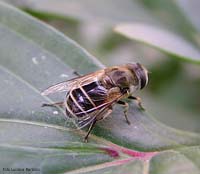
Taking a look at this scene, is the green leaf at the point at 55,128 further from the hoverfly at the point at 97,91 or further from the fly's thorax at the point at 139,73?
the fly's thorax at the point at 139,73

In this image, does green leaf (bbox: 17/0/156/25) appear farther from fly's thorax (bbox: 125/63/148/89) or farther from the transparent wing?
the transparent wing

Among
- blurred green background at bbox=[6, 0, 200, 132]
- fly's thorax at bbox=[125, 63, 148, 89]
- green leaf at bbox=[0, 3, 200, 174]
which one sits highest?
blurred green background at bbox=[6, 0, 200, 132]

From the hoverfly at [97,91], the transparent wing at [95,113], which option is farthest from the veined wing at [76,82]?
the transparent wing at [95,113]

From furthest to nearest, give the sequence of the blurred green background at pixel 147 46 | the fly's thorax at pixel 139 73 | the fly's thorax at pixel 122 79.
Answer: the blurred green background at pixel 147 46
the fly's thorax at pixel 139 73
the fly's thorax at pixel 122 79

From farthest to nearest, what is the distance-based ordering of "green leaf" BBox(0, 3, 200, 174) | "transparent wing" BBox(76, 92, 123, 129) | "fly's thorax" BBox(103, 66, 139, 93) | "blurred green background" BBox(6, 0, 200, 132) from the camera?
"blurred green background" BBox(6, 0, 200, 132), "fly's thorax" BBox(103, 66, 139, 93), "transparent wing" BBox(76, 92, 123, 129), "green leaf" BBox(0, 3, 200, 174)

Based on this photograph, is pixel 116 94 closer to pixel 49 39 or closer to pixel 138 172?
pixel 49 39

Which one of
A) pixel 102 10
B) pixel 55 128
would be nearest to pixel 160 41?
pixel 55 128

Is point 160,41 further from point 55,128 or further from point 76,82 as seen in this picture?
point 55,128

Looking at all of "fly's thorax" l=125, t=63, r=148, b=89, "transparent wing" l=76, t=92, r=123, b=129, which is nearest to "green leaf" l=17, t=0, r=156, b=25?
"fly's thorax" l=125, t=63, r=148, b=89
